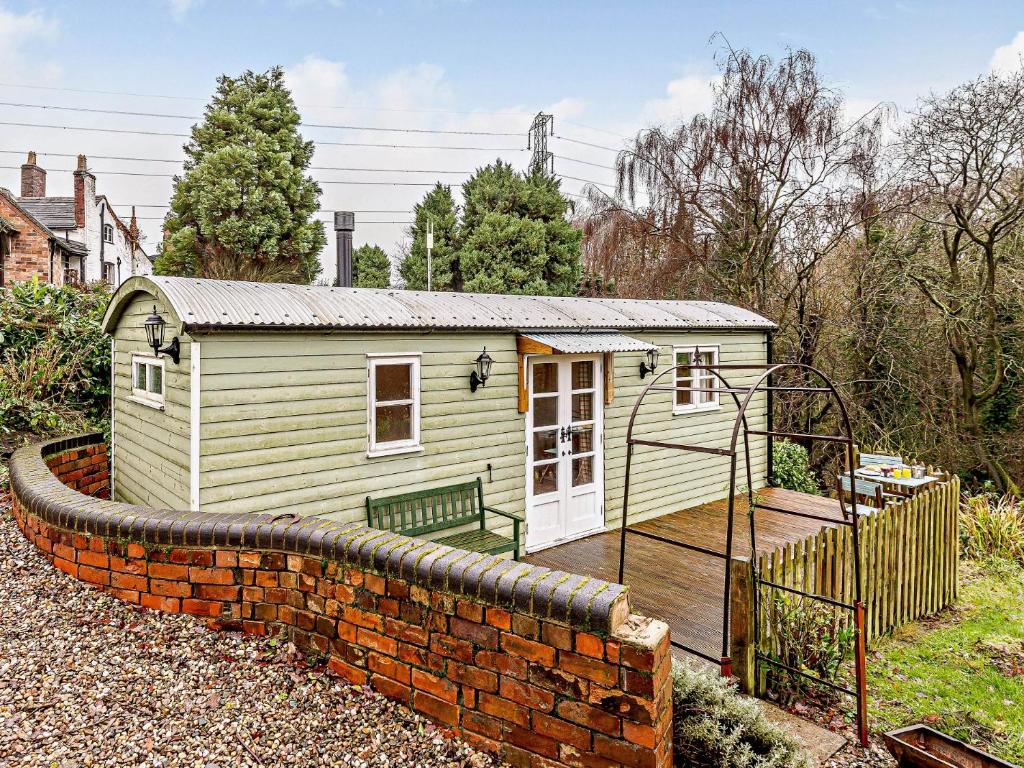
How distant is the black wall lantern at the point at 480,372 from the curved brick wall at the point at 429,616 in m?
3.41

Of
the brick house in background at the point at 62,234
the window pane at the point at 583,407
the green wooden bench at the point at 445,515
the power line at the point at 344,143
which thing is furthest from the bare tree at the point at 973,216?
the brick house in background at the point at 62,234

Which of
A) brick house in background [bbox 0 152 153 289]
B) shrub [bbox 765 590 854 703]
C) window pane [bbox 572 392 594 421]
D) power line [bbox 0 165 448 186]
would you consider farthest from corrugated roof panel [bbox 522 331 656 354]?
power line [bbox 0 165 448 186]

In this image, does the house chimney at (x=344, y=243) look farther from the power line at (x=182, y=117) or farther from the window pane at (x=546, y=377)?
the power line at (x=182, y=117)

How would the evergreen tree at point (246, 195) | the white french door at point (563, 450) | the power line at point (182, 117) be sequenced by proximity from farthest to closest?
1. the power line at point (182, 117)
2. the evergreen tree at point (246, 195)
3. the white french door at point (563, 450)

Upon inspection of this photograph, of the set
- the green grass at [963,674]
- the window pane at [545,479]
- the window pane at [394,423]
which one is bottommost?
the green grass at [963,674]

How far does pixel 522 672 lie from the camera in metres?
2.58

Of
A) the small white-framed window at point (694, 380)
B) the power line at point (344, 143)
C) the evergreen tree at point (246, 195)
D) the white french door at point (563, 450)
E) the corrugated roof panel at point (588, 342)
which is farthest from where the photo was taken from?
the power line at point (344, 143)

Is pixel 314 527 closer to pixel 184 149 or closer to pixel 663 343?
pixel 663 343

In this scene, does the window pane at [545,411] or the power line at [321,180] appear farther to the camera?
the power line at [321,180]

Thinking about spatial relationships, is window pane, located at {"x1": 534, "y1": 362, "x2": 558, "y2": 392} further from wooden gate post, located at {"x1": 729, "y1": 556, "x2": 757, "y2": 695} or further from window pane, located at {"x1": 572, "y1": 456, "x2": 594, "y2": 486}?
wooden gate post, located at {"x1": 729, "y1": 556, "x2": 757, "y2": 695}

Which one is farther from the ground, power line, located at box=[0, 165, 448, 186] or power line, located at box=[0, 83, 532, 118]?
power line, located at box=[0, 83, 532, 118]

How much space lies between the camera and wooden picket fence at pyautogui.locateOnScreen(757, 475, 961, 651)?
4.25 meters

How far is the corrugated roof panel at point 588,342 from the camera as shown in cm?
691

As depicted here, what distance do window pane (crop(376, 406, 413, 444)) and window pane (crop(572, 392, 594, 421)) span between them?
240 cm
